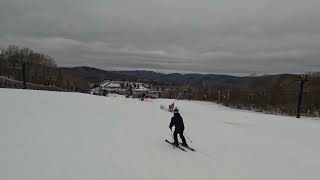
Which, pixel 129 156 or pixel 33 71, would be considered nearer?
pixel 129 156

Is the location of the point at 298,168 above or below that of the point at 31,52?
below

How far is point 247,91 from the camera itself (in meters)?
120

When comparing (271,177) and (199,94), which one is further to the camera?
(199,94)

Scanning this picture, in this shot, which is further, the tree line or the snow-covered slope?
the tree line

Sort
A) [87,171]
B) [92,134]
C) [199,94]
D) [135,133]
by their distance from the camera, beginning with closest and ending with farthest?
1. [87,171]
2. [92,134]
3. [135,133]
4. [199,94]

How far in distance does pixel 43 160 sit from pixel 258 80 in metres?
163

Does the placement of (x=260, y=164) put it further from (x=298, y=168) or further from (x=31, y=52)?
(x=31, y=52)

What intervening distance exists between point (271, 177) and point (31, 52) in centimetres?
15731

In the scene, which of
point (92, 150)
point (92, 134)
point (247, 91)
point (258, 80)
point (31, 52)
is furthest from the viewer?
point (258, 80)

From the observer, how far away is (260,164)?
38.4ft

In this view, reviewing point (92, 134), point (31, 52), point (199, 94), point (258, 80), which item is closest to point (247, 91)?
point (199, 94)


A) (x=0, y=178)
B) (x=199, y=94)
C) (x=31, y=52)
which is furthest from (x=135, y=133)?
(x=31, y=52)

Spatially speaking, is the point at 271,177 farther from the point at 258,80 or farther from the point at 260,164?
the point at 258,80

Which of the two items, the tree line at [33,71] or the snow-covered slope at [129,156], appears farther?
the tree line at [33,71]
